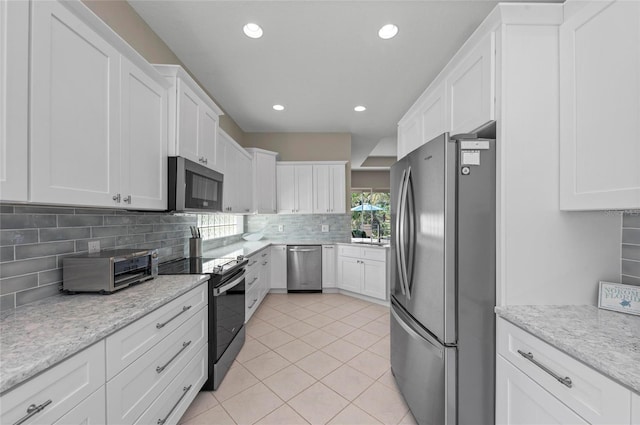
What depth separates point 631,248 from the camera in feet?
4.02

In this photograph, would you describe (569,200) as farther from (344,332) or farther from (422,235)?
(344,332)

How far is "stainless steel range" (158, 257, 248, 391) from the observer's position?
1896 mm

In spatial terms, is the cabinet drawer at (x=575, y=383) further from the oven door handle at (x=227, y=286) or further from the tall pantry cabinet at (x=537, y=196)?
the oven door handle at (x=227, y=286)

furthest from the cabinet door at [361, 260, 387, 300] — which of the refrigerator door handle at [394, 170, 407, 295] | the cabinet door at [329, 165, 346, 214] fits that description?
the refrigerator door handle at [394, 170, 407, 295]

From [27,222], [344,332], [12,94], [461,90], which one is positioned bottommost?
[344,332]

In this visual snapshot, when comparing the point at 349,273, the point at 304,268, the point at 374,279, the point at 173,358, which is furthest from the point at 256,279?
the point at 173,358

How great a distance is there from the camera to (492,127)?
1.38 metres

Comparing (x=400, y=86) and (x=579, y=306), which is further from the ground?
(x=400, y=86)

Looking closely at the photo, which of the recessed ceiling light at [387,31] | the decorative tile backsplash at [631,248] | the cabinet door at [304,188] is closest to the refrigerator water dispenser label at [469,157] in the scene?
the decorative tile backsplash at [631,248]

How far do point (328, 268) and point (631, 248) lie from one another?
3509 mm

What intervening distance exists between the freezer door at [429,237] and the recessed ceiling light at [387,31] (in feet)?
4.02

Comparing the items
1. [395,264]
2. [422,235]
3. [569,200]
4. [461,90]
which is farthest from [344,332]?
[461,90]

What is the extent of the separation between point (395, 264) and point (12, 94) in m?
2.09

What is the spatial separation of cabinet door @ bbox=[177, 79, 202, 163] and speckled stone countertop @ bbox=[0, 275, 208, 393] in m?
1.08
